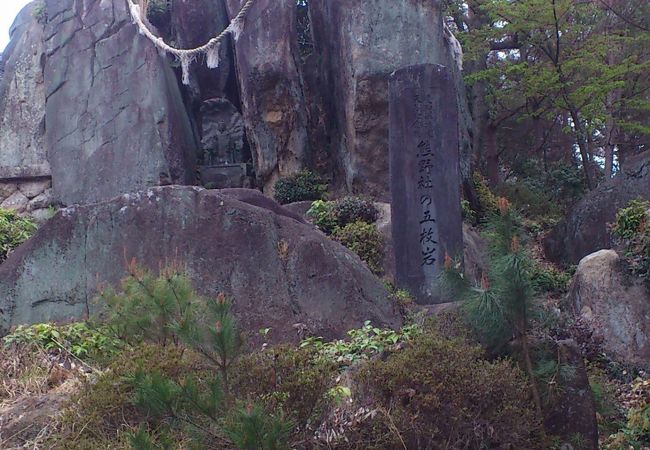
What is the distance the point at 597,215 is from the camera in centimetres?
1205

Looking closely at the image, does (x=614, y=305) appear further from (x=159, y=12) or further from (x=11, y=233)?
(x=159, y=12)

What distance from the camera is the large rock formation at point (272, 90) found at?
552 inches

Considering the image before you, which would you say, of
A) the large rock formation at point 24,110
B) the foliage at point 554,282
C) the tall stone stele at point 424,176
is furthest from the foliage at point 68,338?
the large rock formation at point 24,110

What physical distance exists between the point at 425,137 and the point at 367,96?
4.01 meters

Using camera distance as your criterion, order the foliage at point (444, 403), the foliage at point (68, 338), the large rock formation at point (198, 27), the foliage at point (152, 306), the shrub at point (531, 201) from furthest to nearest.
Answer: the shrub at point (531, 201), the large rock formation at point (198, 27), the foliage at point (68, 338), the foliage at point (152, 306), the foliage at point (444, 403)

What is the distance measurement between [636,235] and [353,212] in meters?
3.95

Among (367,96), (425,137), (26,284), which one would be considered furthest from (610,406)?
(367,96)

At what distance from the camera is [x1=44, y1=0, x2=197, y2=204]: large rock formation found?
14148 mm

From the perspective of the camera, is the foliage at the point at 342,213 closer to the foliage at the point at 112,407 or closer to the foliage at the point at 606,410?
the foliage at the point at 606,410

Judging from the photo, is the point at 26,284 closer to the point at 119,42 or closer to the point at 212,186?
the point at 212,186

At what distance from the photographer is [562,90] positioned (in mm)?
16141

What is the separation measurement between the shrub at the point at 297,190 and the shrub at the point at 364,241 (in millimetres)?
2463

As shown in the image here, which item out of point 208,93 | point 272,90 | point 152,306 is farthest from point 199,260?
point 208,93

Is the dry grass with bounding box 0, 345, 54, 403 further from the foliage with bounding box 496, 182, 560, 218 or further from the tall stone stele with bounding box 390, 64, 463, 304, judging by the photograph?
the foliage with bounding box 496, 182, 560, 218
